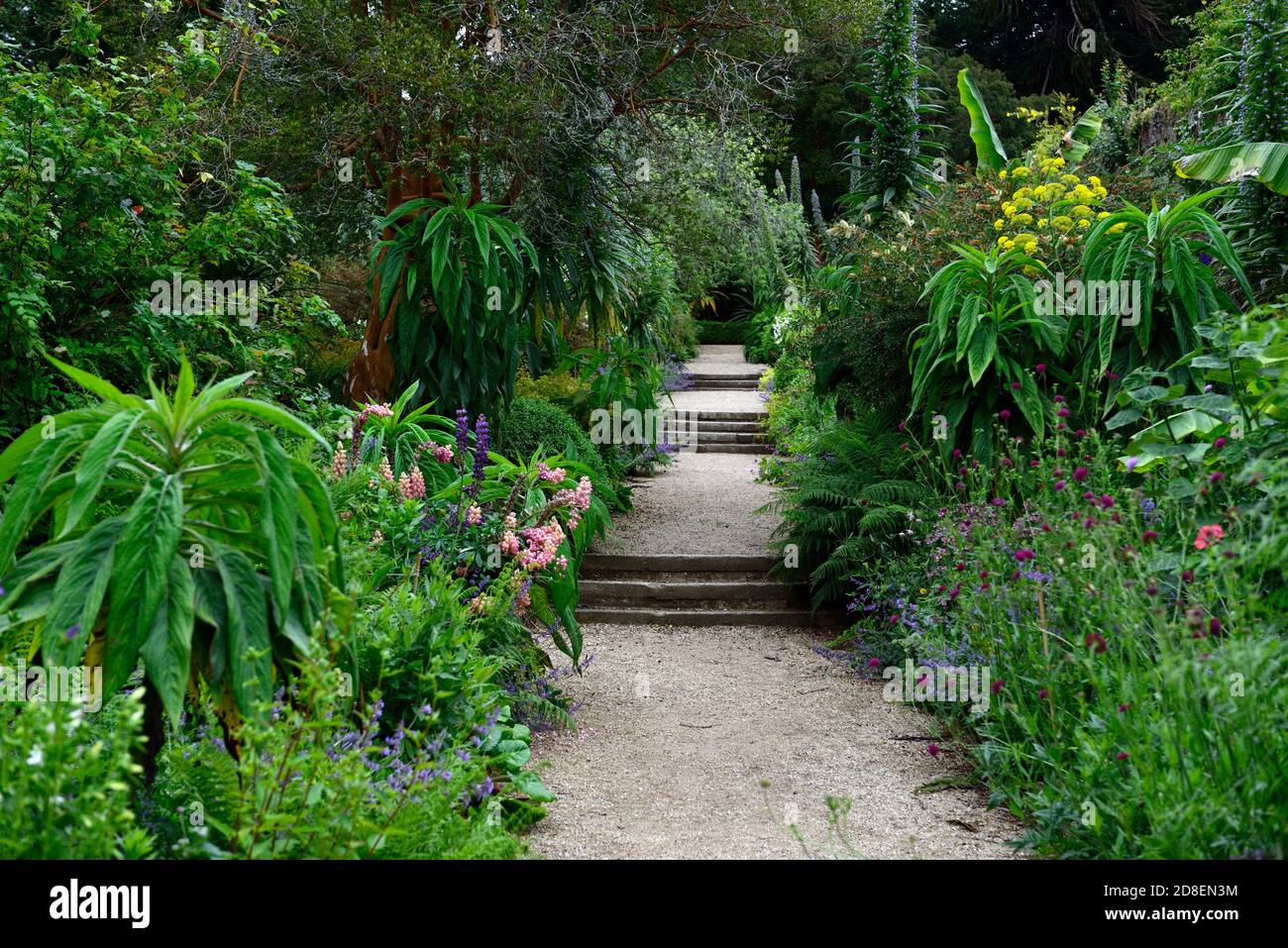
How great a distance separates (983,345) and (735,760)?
271cm

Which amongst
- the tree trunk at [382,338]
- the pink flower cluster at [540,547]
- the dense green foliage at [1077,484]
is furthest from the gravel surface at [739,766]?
the tree trunk at [382,338]

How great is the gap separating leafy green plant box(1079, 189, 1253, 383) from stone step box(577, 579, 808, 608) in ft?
8.54

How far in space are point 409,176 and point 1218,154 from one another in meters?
5.35

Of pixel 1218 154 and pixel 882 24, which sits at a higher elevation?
pixel 882 24

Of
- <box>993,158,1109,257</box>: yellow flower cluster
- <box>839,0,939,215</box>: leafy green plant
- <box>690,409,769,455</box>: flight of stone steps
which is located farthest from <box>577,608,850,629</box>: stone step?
<box>690,409,769,455</box>: flight of stone steps

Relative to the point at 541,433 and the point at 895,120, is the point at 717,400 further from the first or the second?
the point at 541,433

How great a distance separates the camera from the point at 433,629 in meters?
3.43

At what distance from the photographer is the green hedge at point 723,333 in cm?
2436

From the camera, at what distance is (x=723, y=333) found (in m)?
24.4

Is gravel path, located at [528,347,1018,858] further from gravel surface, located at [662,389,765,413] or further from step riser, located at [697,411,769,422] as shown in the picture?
gravel surface, located at [662,389,765,413]

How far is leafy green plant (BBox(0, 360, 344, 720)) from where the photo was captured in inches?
82.6

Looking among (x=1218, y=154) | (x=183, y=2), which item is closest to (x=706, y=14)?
(x=1218, y=154)

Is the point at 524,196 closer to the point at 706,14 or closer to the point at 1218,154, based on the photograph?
the point at 706,14
